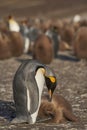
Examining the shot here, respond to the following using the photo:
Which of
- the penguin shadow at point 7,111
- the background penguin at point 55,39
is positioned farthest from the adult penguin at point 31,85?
the background penguin at point 55,39

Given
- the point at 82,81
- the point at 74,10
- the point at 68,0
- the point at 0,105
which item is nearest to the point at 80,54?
the point at 82,81

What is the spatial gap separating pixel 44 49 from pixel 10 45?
124 centimetres

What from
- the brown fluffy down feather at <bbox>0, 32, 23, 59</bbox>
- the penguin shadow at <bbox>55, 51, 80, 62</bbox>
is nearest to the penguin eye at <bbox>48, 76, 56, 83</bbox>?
the brown fluffy down feather at <bbox>0, 32, 23, 59</bbox>

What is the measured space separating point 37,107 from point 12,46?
26.6ft

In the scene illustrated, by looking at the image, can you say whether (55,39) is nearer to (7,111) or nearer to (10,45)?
(10,45)

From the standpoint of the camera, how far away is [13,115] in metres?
6.79

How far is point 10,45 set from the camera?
45.9 feet

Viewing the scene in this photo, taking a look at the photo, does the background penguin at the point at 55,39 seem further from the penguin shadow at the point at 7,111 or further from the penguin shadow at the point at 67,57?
the penguin shadow at the point at 7,111

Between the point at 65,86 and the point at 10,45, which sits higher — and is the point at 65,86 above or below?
above

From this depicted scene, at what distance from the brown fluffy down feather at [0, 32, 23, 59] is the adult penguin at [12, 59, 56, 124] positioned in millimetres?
7595

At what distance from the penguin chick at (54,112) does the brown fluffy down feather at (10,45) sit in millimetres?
7385

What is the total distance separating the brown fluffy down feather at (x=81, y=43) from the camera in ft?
43.6

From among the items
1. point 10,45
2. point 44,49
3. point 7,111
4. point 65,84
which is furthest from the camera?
point 10,45

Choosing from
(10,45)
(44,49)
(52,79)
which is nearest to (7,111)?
(52,79)
